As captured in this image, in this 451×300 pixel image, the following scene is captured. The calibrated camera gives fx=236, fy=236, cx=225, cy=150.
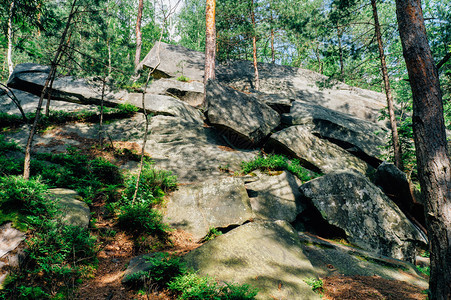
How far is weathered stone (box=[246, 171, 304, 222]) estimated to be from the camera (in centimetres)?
682

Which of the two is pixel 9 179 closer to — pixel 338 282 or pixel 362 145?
pixel 338 282

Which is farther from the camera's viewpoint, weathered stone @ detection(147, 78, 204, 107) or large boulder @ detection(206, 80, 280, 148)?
weathered stone @ detection(147, 78, 204, 107)

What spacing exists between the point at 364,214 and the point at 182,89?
12429 mm

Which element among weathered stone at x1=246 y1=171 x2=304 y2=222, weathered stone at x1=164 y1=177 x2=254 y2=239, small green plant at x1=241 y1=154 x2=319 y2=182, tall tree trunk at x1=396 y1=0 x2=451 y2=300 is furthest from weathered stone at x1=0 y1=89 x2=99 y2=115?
tall tree trunk at x1=396 y1=0 x2=451 y2=300

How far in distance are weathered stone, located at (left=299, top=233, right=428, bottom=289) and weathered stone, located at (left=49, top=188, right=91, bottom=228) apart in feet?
14.8

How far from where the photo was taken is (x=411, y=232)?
6578 mm

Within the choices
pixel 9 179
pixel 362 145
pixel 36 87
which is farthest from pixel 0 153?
pixel 362 145

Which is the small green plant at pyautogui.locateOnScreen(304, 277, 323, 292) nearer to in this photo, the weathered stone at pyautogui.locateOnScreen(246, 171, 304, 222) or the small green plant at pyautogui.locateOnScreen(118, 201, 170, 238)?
the weathered stone at pyautogui.locateOnScreen(246, 171, 304, 222)

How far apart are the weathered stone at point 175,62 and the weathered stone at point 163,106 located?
4.76 m

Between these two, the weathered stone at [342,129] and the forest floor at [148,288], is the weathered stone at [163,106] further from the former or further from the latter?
the forest floor at [148,288]

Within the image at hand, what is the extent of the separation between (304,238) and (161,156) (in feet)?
19.1

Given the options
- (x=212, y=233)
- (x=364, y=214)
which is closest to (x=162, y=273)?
(x=212, y=233)

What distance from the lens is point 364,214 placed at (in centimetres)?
668

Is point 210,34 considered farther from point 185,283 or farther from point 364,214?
point 185,283
